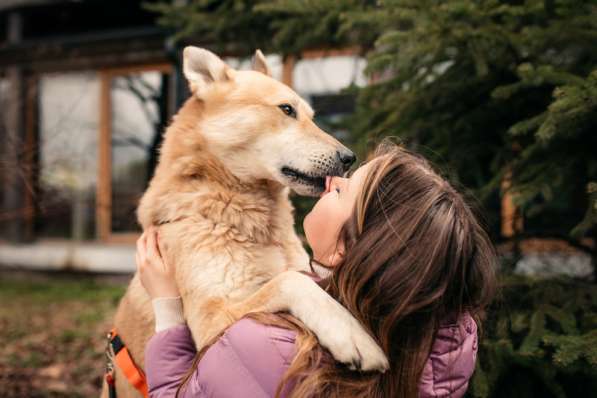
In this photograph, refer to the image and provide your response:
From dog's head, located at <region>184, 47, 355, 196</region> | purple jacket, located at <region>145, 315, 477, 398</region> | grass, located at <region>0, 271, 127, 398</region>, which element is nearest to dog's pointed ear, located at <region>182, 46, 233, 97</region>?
dog's head, located at <region>184, 47, 355, 196</region>

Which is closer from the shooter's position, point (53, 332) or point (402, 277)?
point (402, 277)

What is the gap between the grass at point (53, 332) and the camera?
4.33m

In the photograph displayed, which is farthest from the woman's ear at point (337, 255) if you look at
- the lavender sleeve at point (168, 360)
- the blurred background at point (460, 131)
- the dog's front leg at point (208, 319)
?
the blurred background at point (460, 131)

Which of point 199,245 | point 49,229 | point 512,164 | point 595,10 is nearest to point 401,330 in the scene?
point 199,245

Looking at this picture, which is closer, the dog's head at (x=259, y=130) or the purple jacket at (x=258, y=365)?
the purple jacket at (x=258, y=365)

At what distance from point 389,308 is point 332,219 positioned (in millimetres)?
317

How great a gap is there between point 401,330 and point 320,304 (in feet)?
0.76

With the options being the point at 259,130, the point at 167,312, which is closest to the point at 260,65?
the point at 259,130

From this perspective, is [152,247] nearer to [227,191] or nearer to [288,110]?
[227,191]

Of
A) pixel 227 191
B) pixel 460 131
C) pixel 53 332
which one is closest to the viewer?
pixel 227 191

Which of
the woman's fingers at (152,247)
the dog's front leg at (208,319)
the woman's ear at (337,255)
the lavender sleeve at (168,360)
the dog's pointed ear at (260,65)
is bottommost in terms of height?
the lavender sleeve at (168,360)

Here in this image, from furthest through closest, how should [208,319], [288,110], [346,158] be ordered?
[288,110], [346,158], [208,319]

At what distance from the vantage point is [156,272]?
6.68 feet

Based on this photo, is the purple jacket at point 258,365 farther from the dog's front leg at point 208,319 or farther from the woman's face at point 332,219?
the woman's face at point 332,219
